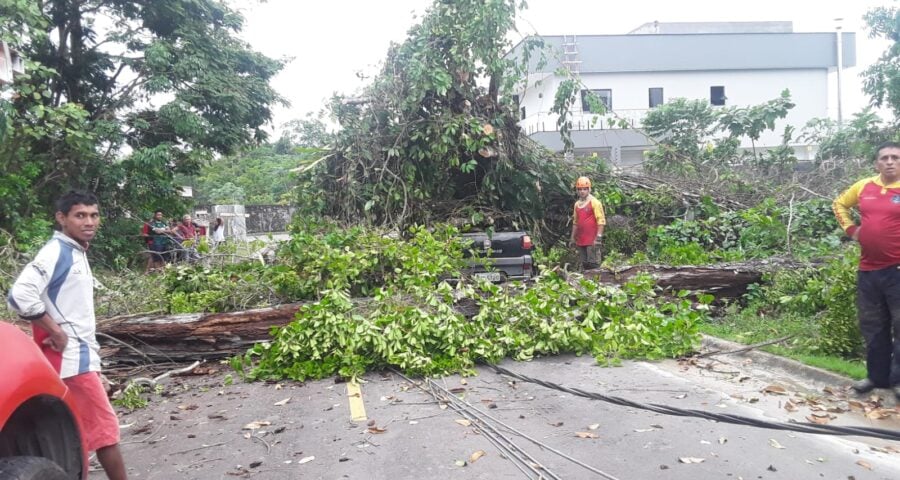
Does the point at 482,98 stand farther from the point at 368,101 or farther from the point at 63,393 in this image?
the point at 63,393

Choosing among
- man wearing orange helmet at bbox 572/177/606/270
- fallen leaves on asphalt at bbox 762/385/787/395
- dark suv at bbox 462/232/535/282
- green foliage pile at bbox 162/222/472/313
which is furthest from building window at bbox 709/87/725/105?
fallen leaves on asphalt at bbox 762/385/787/395

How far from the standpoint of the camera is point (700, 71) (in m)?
32.3

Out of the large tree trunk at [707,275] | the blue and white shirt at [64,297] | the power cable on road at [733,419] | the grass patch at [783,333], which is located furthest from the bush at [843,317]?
the blue and white shirt at [64,297]

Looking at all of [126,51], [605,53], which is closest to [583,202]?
[126,51]

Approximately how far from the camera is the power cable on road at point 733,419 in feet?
12.6

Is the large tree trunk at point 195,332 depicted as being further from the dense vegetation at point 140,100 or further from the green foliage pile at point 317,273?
the dense vegetation at point 140,100

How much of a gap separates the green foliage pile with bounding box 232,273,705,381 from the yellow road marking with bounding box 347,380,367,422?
26 centimetres

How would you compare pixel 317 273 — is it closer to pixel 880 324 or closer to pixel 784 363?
pixel 784 363

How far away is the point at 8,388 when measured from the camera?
8.39 ft

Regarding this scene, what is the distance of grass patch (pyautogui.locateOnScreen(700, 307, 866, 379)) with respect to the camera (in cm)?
587

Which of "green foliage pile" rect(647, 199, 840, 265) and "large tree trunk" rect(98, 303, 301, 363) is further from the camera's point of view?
"green foliage pile" rect(647, 199, 840, 265)

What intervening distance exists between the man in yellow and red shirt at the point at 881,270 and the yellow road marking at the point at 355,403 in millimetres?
3848

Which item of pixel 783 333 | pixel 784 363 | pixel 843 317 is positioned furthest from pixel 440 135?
pixel 843 317

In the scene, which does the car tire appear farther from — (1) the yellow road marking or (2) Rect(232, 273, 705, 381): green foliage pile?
(2) Rect(232, 273, 705, 381): green foliage pile
